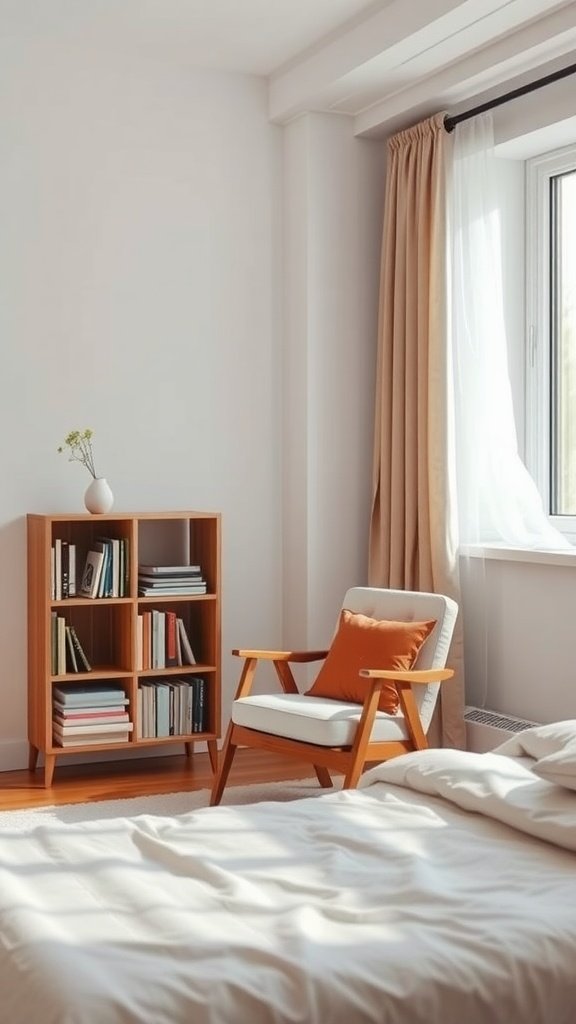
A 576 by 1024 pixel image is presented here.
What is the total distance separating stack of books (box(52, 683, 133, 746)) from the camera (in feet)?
15.0

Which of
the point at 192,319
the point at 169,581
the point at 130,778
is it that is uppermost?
the point at 192,319

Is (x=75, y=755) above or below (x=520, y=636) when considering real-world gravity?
below

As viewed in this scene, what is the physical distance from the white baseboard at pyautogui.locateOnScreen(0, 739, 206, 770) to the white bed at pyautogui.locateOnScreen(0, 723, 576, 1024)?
2.48m

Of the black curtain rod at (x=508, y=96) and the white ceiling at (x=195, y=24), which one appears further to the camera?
the white ceiling at (x=195, y=24)

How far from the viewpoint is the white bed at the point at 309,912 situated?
1.71m

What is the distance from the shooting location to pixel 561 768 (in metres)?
2.39

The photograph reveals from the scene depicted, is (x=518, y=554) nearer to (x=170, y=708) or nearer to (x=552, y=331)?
(x=552, y=331)

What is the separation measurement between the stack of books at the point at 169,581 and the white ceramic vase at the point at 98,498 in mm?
317

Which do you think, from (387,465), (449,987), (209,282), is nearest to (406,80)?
(209,282)

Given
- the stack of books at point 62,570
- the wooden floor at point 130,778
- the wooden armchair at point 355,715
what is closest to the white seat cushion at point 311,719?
the wooden armchair at point 355,715

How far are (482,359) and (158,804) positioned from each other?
2.16 m

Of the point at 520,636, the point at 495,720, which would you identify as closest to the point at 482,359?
the point at 520,636

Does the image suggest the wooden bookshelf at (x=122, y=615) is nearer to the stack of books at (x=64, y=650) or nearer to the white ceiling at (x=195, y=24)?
the stack of books at (x=64, y=650)

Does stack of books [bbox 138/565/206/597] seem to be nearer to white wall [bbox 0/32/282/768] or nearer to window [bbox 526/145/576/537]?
white wall [bbox 0/32/282/768]
